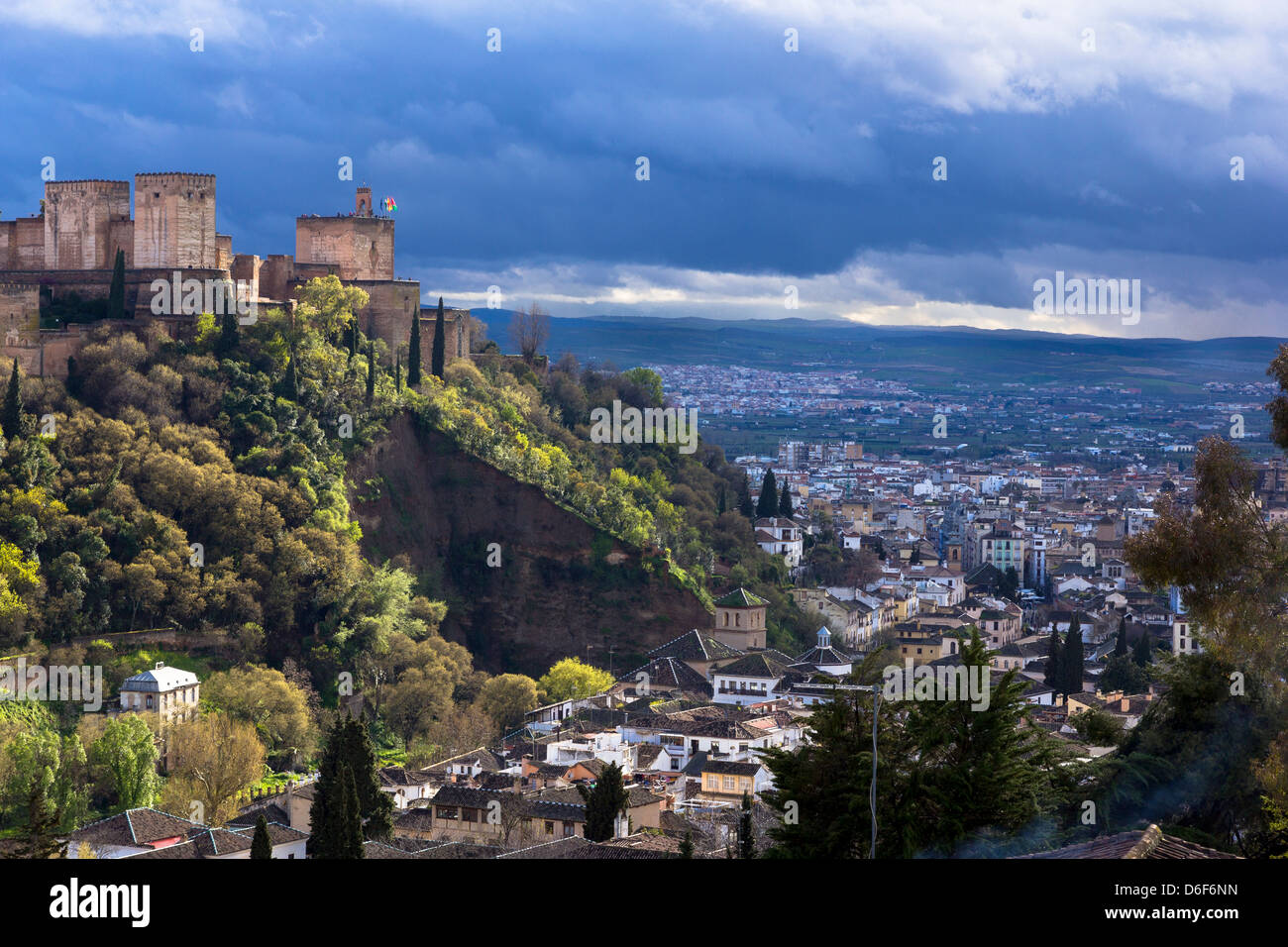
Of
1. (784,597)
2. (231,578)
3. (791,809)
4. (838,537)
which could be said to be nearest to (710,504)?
(784,597)

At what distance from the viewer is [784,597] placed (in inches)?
2717

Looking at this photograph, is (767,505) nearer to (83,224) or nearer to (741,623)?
(741,623)

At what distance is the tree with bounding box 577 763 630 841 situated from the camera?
102ft

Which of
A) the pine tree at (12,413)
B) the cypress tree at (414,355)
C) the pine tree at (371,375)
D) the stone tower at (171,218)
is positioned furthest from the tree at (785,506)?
the pine tree at (12,413)

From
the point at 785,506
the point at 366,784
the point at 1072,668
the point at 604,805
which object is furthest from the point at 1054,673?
the point at 366,784

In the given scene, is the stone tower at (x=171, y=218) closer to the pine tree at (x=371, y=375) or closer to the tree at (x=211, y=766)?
the pine tree at (x=371, y=375)

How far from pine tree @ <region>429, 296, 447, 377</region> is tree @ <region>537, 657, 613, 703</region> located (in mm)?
14629

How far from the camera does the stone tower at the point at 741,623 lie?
6075 centimetres

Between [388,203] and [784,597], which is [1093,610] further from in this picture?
[388,203]

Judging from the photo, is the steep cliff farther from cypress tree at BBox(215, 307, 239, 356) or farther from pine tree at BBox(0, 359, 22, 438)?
pine tree at BBox(0, 359, 22, 438)

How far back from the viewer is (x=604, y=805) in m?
31.5

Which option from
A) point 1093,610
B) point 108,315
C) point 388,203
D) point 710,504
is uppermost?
point 388,203

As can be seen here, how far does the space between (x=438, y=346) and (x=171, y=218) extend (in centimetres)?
1296
